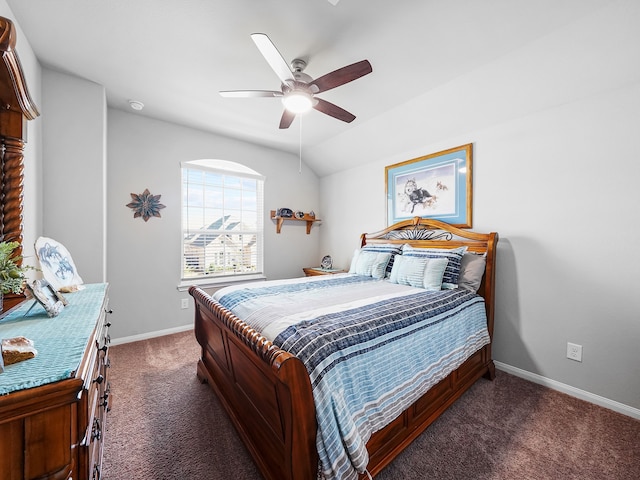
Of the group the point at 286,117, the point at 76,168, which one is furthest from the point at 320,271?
the point at 76,168

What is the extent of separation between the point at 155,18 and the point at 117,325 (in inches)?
122

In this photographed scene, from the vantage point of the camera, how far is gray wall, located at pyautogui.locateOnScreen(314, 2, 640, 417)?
Answer: 6.35 feet

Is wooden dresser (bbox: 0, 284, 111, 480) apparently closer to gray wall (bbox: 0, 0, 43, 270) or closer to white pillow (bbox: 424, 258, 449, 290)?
gray wall (bbox: 0, 0, 43, 270)

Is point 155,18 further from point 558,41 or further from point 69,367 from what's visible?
point 558,41

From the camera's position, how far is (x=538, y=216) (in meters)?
2.38

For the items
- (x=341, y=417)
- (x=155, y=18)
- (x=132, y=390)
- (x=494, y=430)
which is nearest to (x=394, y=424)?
(x=341, y=417)

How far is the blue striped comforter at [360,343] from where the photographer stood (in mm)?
1153

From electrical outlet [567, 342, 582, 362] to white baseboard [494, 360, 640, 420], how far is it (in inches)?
9.8

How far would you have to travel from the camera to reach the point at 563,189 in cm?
225

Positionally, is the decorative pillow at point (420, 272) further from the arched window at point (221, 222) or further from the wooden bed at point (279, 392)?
the arched window at point (221, 222)

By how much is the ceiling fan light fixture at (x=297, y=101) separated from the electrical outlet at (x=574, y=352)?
2.95m

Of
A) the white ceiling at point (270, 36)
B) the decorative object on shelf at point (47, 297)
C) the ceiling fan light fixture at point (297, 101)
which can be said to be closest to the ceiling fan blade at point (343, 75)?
the ceiling fan light fixture at point (297, 101)

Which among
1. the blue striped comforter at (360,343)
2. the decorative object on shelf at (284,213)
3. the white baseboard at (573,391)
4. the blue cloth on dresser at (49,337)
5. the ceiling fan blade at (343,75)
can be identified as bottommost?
the white baseboard at (573,391)

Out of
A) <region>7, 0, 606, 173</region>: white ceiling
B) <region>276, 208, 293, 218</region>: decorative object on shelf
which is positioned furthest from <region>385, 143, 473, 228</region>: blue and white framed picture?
<region>276, 208, 293, 218</region>: decorative object on shelf
